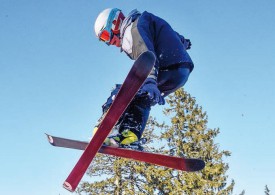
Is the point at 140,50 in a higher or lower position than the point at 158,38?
lower

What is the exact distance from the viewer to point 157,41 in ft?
12.0

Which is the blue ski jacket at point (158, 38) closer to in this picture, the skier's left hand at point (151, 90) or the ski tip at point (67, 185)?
the skier's left hand at point (151, 90)

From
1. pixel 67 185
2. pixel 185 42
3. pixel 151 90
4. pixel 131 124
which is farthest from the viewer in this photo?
pixel 185 42

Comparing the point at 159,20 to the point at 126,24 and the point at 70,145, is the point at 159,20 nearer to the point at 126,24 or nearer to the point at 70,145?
the point at 126,24

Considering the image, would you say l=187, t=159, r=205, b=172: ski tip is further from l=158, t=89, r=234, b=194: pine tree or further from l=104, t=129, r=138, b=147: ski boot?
l=158, t=89, r=234, b=194: pine tree

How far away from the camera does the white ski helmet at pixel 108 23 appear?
399 centimetres

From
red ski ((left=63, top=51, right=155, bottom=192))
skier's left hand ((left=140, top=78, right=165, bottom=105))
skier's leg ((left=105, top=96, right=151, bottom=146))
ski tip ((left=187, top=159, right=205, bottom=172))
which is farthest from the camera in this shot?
ski tip ((left=187, top=159, right=205, bottom=172))

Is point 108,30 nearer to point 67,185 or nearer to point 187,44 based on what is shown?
point 187,44

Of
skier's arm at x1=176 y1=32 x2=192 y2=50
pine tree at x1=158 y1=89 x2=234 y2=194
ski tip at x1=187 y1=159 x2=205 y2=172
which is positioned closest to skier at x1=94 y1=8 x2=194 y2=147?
skier's arm at x1=176 y1=32 x2=192 y2=50

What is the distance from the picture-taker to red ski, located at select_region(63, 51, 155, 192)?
105 inches

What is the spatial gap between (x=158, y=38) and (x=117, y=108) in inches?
44.9

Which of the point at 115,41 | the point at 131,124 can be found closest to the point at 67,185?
the point at 131,124

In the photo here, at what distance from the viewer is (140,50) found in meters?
3.09

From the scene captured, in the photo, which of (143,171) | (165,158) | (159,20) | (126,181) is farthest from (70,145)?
(126,181)
